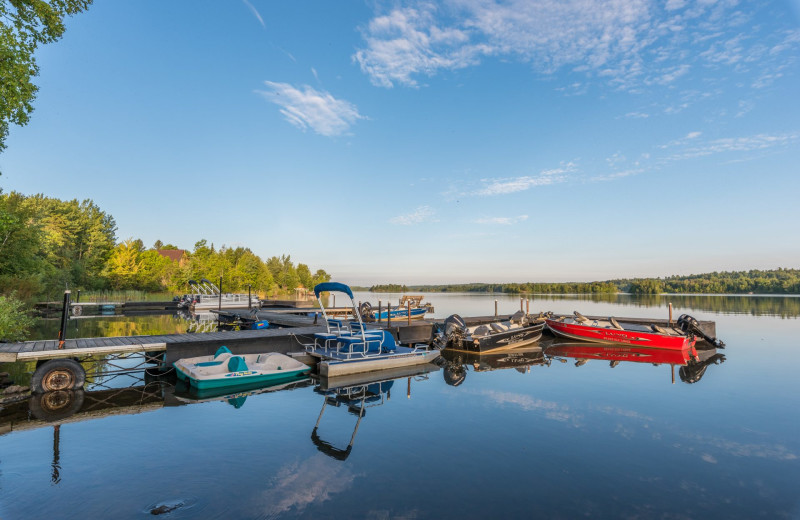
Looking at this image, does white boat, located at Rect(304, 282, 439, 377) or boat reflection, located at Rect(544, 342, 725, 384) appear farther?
boat reflection, located at Rect(544, 342, 725, 384)

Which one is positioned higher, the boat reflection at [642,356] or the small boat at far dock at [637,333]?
the small boat at far dock at [637,333]

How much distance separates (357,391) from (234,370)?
3719mm

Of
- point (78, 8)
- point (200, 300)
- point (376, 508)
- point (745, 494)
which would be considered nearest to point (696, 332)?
point (745, 494)

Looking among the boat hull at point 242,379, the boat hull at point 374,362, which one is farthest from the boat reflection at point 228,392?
the boat hull at point 374,362

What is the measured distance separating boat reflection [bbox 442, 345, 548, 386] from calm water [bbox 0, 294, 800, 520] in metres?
2.64

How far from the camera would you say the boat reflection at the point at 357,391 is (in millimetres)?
7805

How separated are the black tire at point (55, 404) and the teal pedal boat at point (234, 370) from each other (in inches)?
101

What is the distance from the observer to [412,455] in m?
7.27

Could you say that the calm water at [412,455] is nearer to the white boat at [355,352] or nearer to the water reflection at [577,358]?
the white boat at [355,352]

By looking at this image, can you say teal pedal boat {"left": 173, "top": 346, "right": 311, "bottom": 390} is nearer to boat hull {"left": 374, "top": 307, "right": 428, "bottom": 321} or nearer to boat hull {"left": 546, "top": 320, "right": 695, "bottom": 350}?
boat hull {"left": 374, "top": 307, "right": 428, "bottom": 321}

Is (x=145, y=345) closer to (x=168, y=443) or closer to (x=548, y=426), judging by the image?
(x=168, y=443)

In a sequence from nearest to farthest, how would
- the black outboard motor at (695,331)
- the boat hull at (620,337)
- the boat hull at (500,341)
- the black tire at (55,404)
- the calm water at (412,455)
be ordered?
the calm water at (412,455), the black tire at (55,404), the boat hull at (500,341), the boat hull at (620,337), the black outboard motor at (695,331)

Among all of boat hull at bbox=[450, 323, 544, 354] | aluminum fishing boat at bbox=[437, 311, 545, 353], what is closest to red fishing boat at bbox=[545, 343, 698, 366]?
boat hull at bbox=[450, 323, 544, 354]

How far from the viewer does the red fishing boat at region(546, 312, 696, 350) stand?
2136cm
